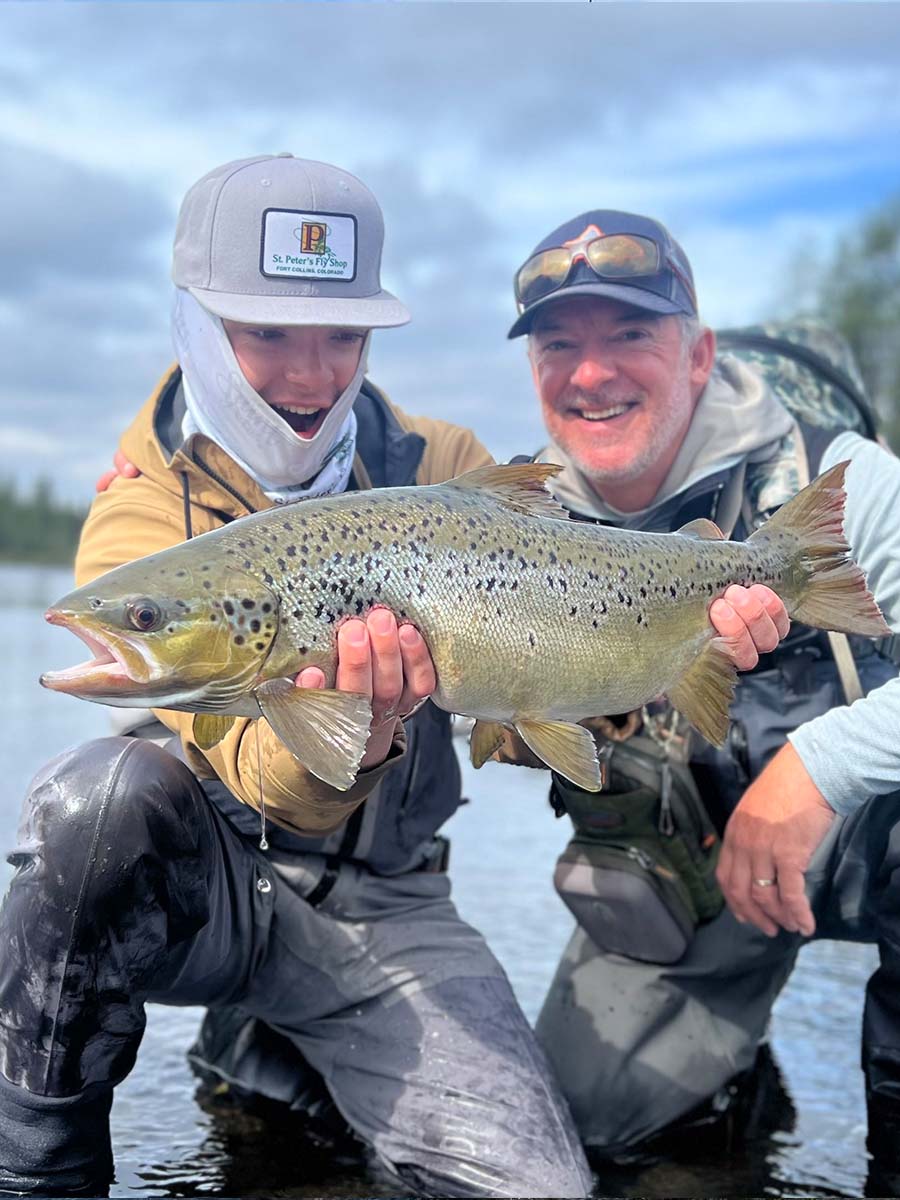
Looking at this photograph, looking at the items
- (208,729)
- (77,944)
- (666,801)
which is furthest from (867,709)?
(77,944)

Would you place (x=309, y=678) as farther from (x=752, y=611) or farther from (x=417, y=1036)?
(x=417, y=1036)

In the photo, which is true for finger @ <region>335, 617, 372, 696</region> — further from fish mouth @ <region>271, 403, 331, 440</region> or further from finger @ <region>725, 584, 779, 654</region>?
fish mouth @ <region>271, 403, 331, 440</region>

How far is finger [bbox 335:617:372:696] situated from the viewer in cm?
297

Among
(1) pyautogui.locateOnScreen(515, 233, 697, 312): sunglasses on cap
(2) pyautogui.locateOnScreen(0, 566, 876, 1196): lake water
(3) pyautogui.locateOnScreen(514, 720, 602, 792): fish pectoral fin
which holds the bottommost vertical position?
(2) pyautogui.locateOnScreen(0, 566, 876, 1196): lake water

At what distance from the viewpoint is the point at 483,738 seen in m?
3.44

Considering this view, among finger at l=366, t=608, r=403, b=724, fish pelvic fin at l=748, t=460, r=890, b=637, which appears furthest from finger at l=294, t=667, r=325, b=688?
fish pelvic fin at l=748, t=460, r=890, b=637

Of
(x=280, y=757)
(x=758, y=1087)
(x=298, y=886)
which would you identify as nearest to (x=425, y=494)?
(x=280, y=757)

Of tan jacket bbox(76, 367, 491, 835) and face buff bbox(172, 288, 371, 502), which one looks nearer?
tan jacket bbox(76, 367, 491, 835)

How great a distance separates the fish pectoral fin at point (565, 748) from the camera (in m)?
3.28

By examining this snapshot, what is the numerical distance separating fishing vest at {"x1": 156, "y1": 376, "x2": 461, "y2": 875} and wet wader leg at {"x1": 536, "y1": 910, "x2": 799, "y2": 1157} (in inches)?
30.6

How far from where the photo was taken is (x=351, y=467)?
4.27m

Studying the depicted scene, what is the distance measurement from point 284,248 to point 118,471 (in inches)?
33.6

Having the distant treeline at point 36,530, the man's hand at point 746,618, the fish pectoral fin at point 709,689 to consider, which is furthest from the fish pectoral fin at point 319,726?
the distant treeline at point 36,530

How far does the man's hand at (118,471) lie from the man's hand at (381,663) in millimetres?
1413
